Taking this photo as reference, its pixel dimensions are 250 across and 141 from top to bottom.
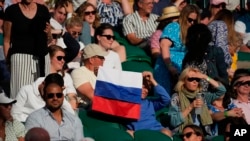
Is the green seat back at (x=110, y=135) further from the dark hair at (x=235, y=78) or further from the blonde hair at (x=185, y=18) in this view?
the blonde hair at (x=185, y=18)

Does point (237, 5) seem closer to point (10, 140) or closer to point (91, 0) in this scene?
point (91, 0)

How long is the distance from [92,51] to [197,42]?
137 centimetres

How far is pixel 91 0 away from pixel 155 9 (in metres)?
1.09

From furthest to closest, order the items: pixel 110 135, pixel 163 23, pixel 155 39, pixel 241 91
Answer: pixel 163 23, pixel 155 39, pixel 241 91, pixel 110 135

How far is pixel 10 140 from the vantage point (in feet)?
40.5

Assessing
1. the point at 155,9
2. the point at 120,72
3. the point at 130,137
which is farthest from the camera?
the point at 155,9

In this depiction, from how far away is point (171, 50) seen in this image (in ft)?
50.0

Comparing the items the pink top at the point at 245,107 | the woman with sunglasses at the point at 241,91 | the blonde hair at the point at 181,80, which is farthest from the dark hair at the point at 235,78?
the blonde hair at the point at 181,80

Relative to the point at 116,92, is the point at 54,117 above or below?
below

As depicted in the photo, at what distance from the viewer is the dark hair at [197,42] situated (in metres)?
14.6

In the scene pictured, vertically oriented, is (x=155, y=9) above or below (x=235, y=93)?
above

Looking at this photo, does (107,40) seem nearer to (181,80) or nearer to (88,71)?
(88,71)

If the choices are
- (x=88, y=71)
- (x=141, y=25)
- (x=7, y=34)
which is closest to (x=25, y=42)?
(x=7, y=34)

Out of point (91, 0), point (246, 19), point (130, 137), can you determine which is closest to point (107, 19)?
point (91, 0)
